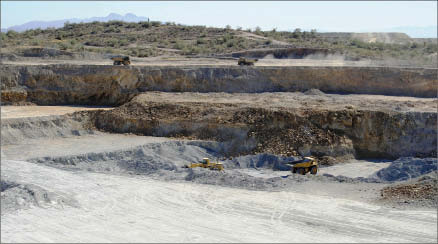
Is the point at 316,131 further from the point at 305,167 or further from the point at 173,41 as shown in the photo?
the point at 173,41

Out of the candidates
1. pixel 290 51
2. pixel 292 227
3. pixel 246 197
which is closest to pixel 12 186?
pixel 246 197

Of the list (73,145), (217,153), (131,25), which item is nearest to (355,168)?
(217,153)

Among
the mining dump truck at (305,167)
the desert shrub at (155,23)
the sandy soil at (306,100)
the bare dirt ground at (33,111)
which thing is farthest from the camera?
the desert shrub at (155,23)

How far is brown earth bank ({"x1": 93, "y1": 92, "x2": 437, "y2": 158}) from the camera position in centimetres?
2316

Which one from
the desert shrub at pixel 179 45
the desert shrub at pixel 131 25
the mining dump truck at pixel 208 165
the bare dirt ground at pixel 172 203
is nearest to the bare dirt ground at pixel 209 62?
the desert shrub at pixel 179 45

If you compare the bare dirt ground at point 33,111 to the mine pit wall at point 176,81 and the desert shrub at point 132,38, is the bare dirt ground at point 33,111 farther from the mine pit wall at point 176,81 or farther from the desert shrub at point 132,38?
the desert shrub at point 132,38

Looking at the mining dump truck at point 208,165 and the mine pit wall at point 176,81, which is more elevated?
the mine pit wall at point 176,81

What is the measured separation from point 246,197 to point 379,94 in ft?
50.8

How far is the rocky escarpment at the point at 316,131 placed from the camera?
23.1 metres

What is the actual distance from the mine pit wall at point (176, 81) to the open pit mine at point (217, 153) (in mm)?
64

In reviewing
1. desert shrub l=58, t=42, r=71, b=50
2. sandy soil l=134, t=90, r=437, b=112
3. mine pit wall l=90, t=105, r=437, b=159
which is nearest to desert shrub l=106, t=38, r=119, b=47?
desert shrub l=58, t=42, r=71, b=50

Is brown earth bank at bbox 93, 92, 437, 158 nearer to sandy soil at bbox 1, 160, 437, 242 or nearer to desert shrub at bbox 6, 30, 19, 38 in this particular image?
sandy soil at bbox 1, 160, 437, 242

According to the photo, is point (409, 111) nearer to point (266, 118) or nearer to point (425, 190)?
point (266, 118)

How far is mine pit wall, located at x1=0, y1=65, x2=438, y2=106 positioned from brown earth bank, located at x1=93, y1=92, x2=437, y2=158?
409 centimetres
